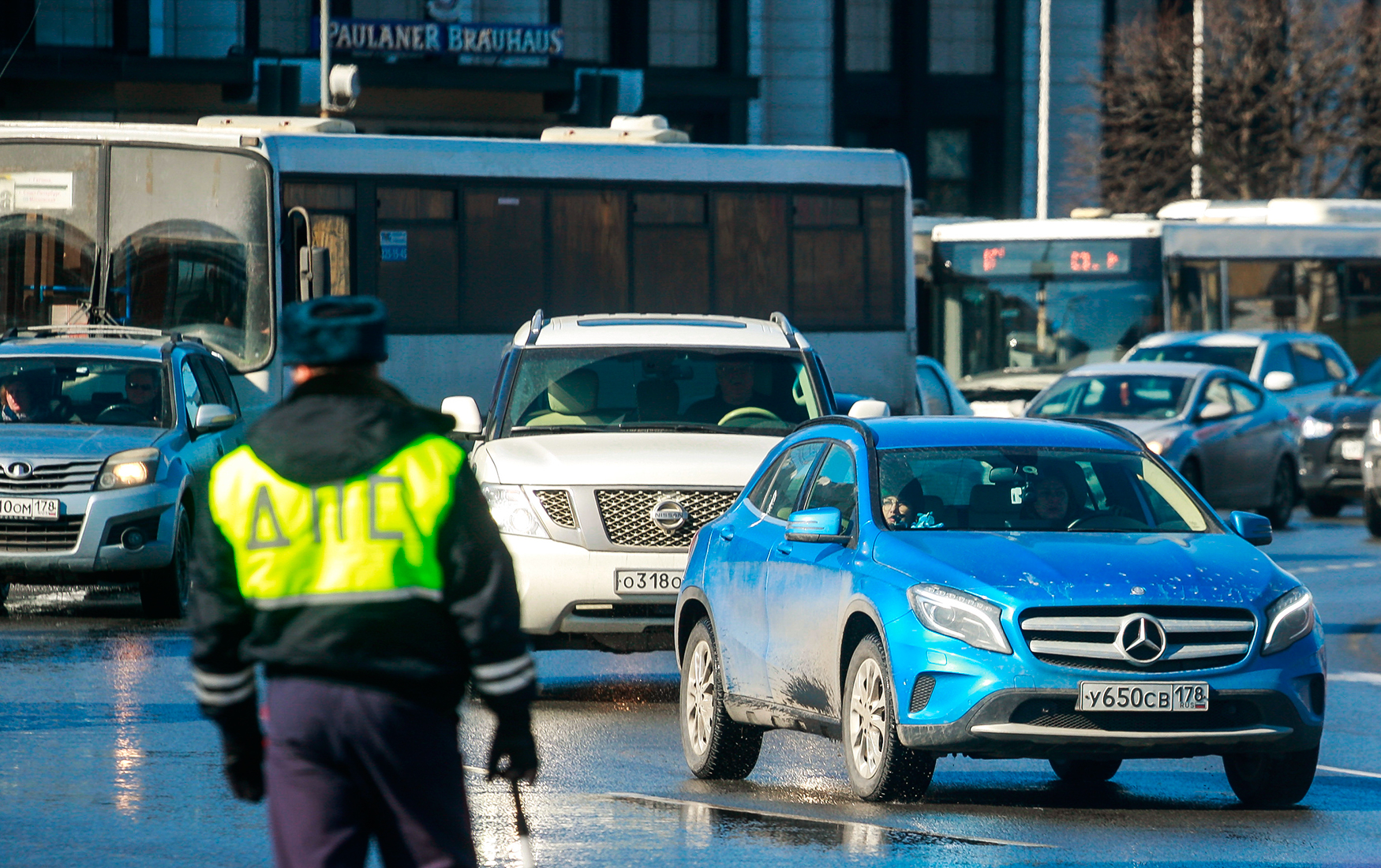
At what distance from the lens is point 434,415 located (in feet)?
15.1

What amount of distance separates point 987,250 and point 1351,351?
5.50 m

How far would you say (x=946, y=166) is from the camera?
4875 centimetres

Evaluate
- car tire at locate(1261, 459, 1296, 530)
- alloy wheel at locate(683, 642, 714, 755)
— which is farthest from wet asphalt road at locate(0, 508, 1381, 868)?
car tire at locate(1261, 459, 1296, 530)

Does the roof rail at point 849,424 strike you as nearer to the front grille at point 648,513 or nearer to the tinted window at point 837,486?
the tinted window at point 837,486

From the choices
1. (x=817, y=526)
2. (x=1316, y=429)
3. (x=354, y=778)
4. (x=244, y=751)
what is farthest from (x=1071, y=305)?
(x=354, y=778)

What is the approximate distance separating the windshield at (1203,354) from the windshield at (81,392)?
41.9 ft

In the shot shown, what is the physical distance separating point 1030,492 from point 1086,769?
1.15m

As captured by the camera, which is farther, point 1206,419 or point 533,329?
point 1206,419

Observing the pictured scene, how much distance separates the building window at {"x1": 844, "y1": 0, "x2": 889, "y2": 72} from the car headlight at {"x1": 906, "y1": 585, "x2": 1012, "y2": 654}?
39513 mm

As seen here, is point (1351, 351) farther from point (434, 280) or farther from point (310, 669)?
point (310, 669)

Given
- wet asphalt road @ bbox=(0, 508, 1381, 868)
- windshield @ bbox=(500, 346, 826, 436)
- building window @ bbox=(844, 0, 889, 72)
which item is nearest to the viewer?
wet asphalt road @ bbox=(0, 508, 1381, 868)

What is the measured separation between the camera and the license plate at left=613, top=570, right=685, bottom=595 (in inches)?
440

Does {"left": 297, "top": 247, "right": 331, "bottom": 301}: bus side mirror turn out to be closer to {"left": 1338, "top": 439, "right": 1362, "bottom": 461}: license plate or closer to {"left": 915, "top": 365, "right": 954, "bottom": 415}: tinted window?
{"left": 915, "top": 365, "right": 954, "bottom": 415}: tinted window

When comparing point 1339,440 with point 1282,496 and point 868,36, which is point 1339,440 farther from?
point 868,36
